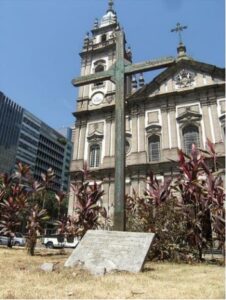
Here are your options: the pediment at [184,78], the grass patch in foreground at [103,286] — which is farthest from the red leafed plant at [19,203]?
the pediment at [184,78]

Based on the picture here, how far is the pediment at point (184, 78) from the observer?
924 inches

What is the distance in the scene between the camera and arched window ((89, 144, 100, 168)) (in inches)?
957

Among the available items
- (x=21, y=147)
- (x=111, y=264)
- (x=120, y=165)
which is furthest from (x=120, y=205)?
(x=21, y=147)

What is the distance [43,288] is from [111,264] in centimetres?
172

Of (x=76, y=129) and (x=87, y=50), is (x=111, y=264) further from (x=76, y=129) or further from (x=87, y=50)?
(x=87, y=50)

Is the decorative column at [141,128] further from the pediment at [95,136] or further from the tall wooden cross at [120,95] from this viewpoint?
the tall wooden cross at [120,95]

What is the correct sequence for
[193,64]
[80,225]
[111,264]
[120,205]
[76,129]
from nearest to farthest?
[111,264] < [120,205] < [80,225] < [193,64] < [76,129]

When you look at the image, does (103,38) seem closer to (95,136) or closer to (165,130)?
(95,136)

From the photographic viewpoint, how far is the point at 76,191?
449 inches

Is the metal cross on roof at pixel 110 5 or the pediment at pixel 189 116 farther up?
the metal cross on roof at pixel 110 5

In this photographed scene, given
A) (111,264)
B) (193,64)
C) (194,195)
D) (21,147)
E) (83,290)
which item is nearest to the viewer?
(83,290)

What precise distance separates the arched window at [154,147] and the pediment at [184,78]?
3915 mm

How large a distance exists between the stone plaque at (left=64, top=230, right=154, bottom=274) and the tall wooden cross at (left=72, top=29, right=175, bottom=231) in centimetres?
75

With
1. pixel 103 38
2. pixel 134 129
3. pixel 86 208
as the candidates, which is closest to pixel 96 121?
pixel 134 129
